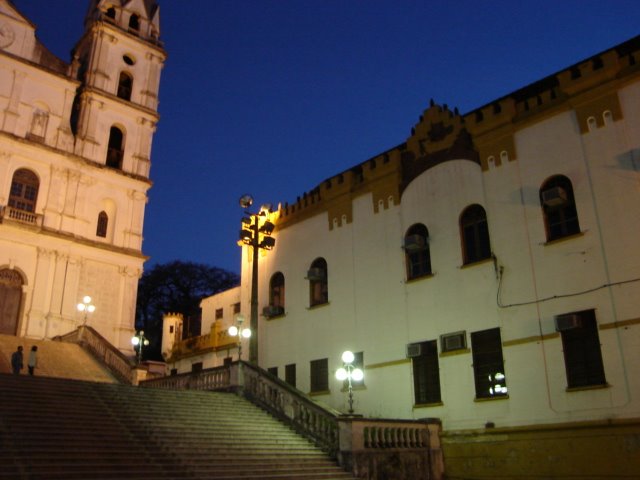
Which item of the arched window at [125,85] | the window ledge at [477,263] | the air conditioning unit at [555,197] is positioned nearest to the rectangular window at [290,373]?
the window ledge at [477,263]

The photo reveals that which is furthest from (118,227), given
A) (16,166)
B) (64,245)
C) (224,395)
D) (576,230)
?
(576,230)

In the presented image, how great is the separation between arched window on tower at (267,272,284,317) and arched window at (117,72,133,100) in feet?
69.7

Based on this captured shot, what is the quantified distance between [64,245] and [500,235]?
25.3 meters

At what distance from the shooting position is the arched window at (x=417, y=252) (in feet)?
64.5

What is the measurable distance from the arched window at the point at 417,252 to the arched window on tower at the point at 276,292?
7051 millimetres

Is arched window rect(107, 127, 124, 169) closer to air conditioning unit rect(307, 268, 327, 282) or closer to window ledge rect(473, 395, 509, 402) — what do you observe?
air conditioning unit rect(307, 268, 327, 282)

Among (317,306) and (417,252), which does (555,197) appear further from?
(317,306)

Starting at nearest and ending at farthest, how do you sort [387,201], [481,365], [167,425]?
[167,425] → [481,365] → [387,201]

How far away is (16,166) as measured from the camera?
32.3 metres

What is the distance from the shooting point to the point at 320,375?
22453 mm

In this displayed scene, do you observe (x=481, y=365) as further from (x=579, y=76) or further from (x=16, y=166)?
(x=16, y=166)

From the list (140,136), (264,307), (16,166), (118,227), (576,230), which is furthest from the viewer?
(140,136)

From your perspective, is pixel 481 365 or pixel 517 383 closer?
pixel 517 383

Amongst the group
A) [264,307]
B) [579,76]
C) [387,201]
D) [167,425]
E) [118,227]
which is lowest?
[167,425]
